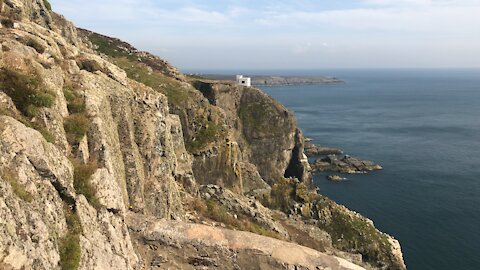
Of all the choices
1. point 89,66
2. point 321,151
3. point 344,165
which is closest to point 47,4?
point 89,66

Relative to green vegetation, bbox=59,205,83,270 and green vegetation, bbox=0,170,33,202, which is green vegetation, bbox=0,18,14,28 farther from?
green vegetation, bbox=0,170,33,202

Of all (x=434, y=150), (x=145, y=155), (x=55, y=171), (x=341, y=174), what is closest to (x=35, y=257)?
(x=55, y=171)

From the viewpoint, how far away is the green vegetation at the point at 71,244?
1144 cm

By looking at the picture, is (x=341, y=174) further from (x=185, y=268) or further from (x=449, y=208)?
(x=185, y=268)

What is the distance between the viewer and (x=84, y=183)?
14.3 metres

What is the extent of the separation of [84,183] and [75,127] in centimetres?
278

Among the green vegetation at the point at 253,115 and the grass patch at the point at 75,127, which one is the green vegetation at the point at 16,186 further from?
the green vegetation at the point at 253,115

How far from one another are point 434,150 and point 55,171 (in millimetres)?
129407

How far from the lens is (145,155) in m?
23.3

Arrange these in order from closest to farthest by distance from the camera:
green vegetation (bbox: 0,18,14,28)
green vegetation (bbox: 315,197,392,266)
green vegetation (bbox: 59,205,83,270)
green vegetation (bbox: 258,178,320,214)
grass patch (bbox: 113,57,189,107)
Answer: green vegetation (bbox: 59,205,83,270) → green vegetation (bbox: 0,18,14,28) → green vegetation (bbox: 315,197,392,266) → grass patch (bbox: 113,57,189,107) → green vegetation (bbox: 258,178,320,214)

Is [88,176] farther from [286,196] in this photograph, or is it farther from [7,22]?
[286,196]

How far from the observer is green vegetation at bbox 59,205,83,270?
37.5 feet

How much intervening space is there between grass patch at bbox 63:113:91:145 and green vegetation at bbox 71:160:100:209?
1188mm

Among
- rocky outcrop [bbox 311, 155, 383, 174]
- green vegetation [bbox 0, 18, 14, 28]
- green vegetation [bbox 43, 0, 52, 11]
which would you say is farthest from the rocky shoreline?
green vegetation [bbox 0, 18, 14, 28]
